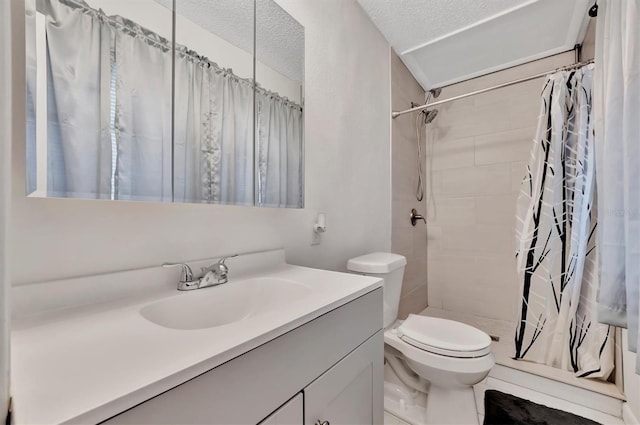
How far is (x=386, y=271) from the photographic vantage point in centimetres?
129

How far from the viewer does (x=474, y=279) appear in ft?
7.43

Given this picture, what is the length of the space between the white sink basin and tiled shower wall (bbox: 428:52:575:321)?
137 centimetres

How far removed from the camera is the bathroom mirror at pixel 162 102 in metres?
0.60

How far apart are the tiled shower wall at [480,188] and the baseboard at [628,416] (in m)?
0.79

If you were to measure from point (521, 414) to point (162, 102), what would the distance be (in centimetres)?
206

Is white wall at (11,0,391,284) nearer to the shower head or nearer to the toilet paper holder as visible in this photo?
the toilet paper holder

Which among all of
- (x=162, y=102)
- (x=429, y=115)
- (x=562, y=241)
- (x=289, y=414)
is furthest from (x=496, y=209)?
(x=162, y=102)

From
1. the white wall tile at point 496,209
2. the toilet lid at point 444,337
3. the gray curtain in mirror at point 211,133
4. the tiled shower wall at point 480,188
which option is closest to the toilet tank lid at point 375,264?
the toilet lid at point 444,337

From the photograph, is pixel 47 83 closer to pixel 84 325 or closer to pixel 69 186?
pixel 69 186

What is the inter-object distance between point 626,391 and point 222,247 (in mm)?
2032

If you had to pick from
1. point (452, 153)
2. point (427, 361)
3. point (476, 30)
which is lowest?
point (427, 361)

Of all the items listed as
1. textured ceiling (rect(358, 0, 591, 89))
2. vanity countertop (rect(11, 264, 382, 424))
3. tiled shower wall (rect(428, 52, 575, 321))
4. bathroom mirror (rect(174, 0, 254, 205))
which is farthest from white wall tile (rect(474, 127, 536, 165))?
vanity countertop (rect(11, 264, 382, 424))

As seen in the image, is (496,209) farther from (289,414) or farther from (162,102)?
(162,102)

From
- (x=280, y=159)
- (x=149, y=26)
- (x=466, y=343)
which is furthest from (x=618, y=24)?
(x=149, y=26)
